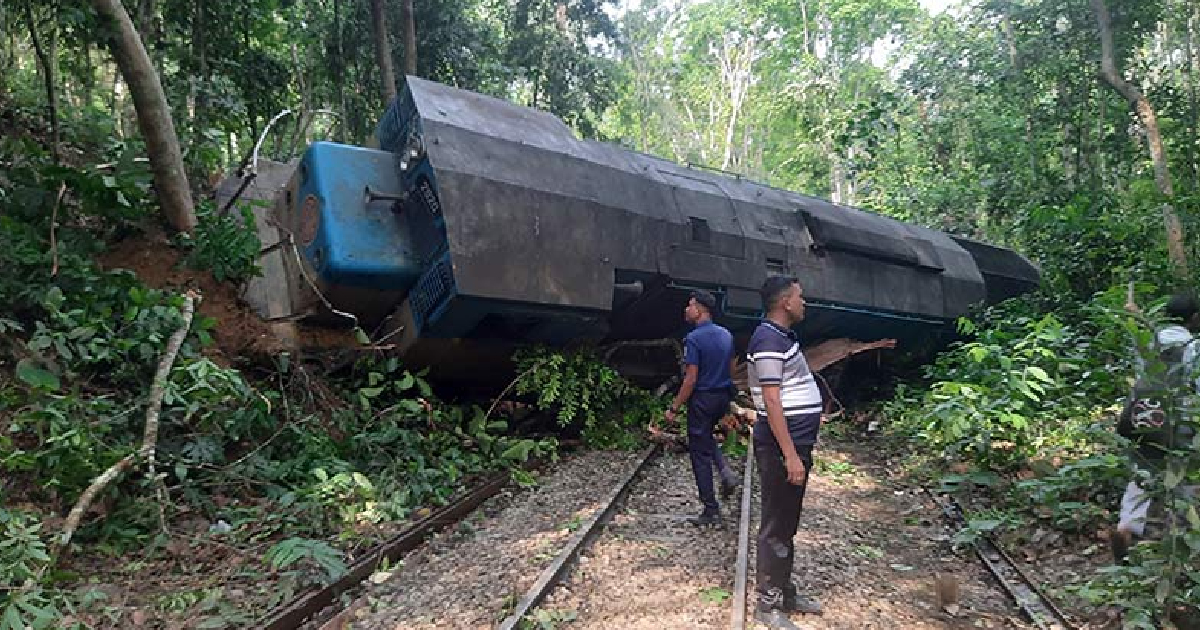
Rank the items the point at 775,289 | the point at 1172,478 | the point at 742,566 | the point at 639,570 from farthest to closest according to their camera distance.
→ the point at 639,570 → the point at 742,566 → the point at 775,289 → the point at 1172,478

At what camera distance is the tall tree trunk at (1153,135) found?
9.32m

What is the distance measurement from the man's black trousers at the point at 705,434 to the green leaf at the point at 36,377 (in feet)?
13.1

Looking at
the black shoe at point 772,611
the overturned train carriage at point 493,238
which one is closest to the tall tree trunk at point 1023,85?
the overturned train carriage at point 493,238

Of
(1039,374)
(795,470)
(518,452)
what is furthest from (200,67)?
(1039,374)

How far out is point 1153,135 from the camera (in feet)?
33.5

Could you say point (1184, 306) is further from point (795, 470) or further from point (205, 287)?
point (205, 287)

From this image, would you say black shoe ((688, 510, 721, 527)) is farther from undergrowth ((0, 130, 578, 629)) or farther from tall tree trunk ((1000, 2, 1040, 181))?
tall tree trunk ((1000, 2, 1040, 181))

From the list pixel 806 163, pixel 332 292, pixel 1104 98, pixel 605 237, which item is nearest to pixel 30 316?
pixel 332 292

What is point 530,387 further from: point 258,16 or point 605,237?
point 258,16

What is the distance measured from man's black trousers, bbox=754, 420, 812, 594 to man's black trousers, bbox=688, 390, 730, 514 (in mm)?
1557

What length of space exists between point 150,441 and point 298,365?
5.23 feet

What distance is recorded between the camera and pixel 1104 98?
1323 cm

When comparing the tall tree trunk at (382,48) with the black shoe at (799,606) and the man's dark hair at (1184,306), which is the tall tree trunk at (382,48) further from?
the man's dark hair at (1184,306)

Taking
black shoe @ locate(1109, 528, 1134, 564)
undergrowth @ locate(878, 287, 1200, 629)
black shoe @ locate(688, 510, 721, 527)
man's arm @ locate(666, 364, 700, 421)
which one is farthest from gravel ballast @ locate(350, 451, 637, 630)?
black shoe @ locate(1109, 528, 1134, 564)
